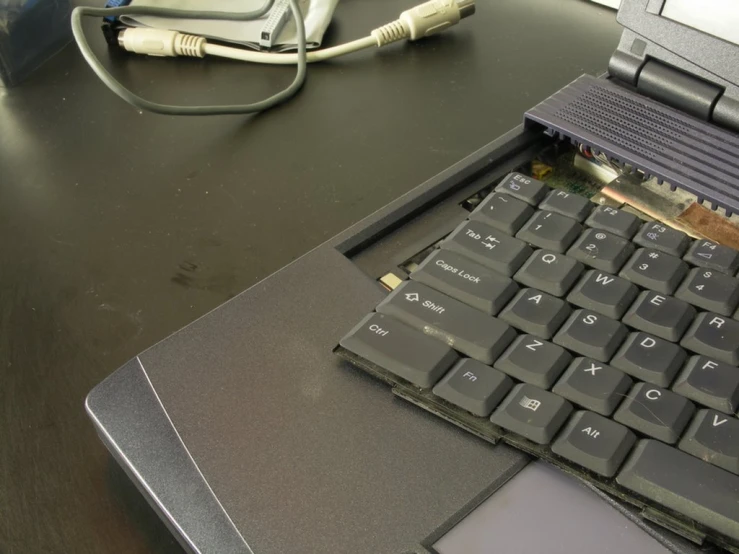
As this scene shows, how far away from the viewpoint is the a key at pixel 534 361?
39 cm

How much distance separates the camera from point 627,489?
0.36 m

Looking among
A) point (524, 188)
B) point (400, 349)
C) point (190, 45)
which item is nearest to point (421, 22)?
point (190, 45)

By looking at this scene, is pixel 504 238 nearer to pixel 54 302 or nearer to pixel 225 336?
pixel 225 336

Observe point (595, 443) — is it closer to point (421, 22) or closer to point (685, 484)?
point (685, 484)

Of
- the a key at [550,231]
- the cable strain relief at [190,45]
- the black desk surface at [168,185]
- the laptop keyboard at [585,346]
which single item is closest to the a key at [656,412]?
the laptop keyboard at [585,346]

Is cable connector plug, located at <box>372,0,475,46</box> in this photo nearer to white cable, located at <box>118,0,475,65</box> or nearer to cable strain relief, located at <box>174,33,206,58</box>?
white cable, located at <box>118,0,475,65</box>

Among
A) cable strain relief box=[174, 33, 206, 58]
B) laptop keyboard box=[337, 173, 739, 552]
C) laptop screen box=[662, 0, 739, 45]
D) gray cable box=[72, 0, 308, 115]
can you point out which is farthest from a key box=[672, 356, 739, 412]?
cable strain relief box=[174, 33, 206, 58]

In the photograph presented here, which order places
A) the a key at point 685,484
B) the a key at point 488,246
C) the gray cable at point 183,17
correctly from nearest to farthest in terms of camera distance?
the a key at point 685,484 < the a key at point 488,246 < the gray cable at point 183,17

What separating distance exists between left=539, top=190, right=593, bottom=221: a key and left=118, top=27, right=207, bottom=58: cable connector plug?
40 cm

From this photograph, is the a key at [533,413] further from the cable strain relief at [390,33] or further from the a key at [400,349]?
the cable strain relief at [390,33]

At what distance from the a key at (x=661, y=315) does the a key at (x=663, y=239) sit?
34mm

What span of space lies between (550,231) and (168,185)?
300mm

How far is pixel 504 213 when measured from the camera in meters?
0.47

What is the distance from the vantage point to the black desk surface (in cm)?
46
